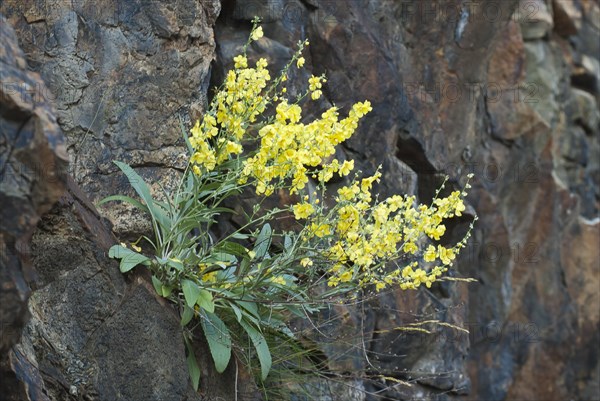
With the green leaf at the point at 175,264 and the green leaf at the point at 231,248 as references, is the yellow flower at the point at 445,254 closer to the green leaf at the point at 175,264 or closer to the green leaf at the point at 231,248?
the green leaf at the point at 231,248

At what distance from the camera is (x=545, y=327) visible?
953cm

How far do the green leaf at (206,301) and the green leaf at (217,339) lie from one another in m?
0.12

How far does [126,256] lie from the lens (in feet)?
15.9

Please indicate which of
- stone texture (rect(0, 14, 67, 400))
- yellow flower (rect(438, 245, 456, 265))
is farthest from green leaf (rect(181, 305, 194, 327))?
yellow flower (rect(438, 245, 456, 265))

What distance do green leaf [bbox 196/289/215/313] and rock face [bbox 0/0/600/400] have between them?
20cm

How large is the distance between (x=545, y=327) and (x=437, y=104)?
277 centimetres

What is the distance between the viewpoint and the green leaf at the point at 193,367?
4906 millimetres

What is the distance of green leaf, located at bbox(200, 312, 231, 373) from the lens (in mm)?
4883

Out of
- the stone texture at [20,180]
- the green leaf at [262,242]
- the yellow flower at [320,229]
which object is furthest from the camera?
the green leaf at [262,242]

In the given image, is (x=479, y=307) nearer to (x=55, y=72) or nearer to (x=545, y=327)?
(x=545, y=327)

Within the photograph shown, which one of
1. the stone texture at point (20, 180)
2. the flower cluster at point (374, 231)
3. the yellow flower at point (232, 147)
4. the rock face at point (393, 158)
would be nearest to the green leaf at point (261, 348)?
the rock face at point (393, 158)

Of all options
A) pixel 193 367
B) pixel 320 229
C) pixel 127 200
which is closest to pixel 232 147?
pixel 320 229

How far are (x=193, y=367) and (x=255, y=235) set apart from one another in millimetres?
715

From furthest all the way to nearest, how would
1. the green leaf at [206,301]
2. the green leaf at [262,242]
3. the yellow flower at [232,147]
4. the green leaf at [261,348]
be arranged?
the green leaf at [262,242], the green leaf at [261,348], the green leaf at [206,301], the yellow flower at [232,147]
